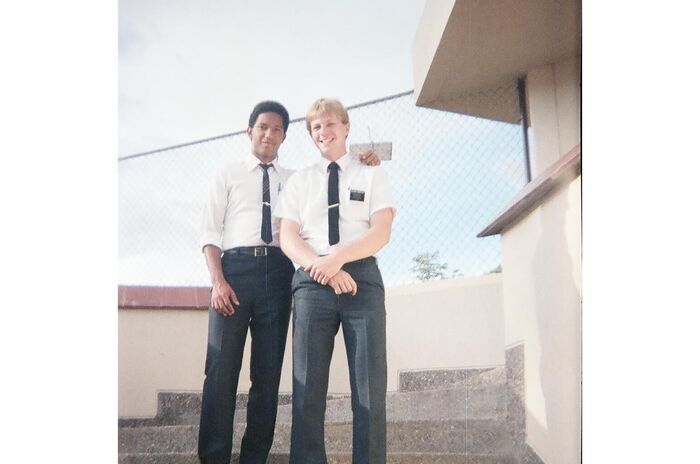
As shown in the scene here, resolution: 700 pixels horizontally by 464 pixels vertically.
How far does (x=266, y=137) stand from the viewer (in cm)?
311

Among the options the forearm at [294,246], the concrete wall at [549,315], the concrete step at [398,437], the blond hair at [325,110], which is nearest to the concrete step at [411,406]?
the concrete step at [398,437]

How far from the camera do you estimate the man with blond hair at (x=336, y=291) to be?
2.86 metres

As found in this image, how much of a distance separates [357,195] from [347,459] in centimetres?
93

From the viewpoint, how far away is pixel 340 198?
2.96 m

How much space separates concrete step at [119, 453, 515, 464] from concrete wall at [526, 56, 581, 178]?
112 cm

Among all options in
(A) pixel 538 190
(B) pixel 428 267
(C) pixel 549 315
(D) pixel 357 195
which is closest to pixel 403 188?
(D) pixel 357 195

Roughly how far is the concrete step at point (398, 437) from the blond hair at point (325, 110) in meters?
1.11

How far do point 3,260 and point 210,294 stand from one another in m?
0.79

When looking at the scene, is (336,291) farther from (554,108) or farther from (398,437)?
(554,108)

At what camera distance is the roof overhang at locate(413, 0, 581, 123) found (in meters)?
3.10

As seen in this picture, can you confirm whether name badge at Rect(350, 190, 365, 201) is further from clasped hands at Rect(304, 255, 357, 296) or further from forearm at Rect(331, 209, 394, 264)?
clasped hands at Rect(304, 255, 357, 296)

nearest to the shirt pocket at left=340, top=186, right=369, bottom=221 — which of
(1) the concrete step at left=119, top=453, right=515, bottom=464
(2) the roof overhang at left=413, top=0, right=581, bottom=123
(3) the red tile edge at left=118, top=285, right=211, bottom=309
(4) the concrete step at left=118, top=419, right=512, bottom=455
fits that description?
(2) the roof overhang at left=413, top=0, right=581, bottom=123
